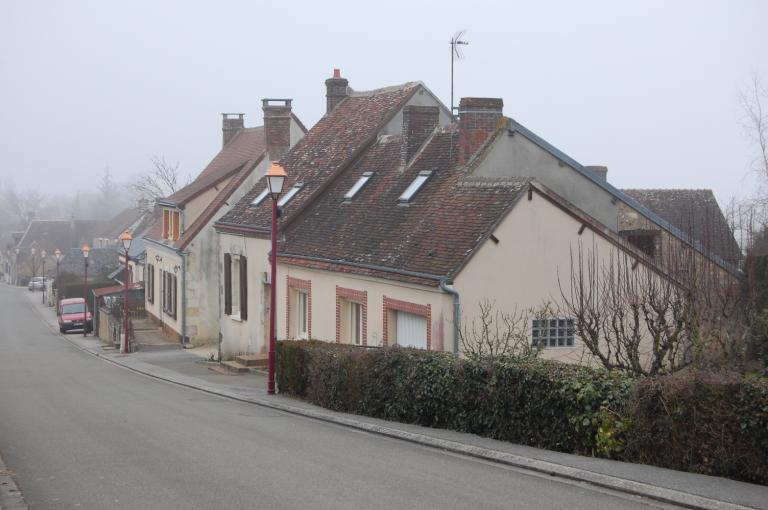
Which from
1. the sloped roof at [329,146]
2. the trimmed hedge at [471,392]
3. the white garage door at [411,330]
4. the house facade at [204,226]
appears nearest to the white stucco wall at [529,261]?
the white garage door at [411,330]

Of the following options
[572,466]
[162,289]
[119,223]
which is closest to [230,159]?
[162,289]

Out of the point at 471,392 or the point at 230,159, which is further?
the point at 230,159

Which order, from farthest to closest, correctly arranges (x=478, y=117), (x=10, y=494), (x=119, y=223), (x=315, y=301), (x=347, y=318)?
(x=119, y=223) < (x=315, y=301) < (x=347, y=318) < (x=478, y=117) < (x=10, y=494)

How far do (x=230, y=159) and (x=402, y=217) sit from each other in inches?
817

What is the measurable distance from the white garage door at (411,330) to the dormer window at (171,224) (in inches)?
818

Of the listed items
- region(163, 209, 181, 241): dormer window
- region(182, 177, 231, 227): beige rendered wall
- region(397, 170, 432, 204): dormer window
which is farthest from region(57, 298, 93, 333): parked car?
region(397, 170, 432, 204): dormer window

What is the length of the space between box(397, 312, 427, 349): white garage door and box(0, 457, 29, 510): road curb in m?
9.81

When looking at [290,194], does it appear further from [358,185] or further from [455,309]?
[455,309]

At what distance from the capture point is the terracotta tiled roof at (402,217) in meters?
18.8

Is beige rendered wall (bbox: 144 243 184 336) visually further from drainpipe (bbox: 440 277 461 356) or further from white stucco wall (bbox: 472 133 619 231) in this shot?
drainpipe (bbox: 440 277 461 356)

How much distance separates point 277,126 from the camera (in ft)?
114

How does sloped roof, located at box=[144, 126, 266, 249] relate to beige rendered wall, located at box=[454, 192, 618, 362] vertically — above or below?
above

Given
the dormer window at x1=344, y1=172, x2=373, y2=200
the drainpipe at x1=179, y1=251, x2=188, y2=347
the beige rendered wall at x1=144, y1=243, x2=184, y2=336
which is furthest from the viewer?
the beige rendered wall at x1=144, y1=243, x2=184, y2=336

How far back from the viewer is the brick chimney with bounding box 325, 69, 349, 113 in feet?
105
